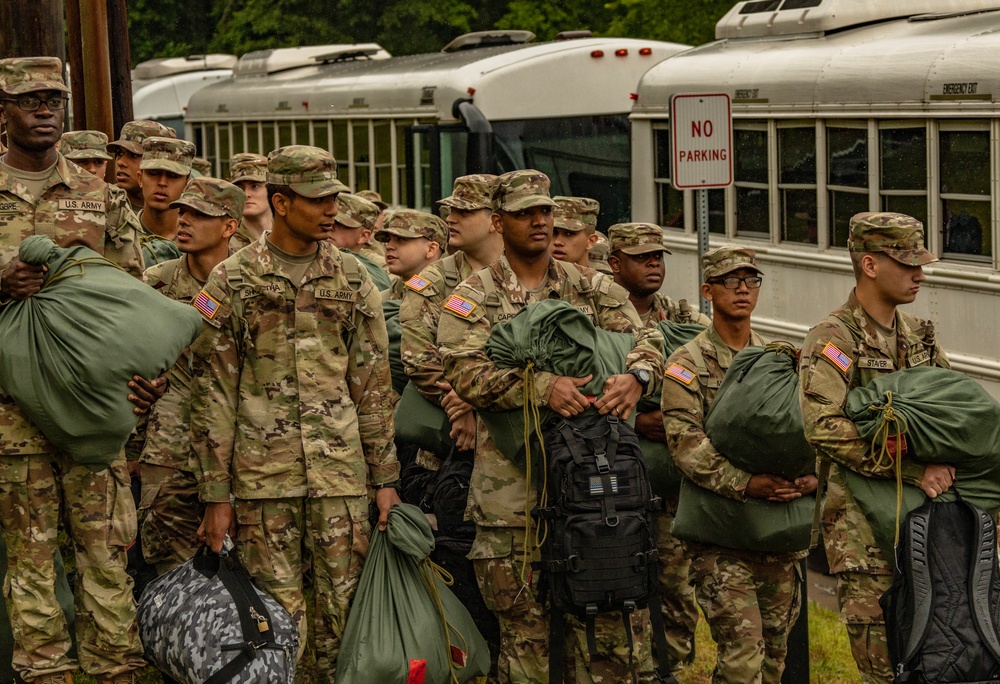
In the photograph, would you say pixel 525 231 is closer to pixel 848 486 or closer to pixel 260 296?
pixel 260 296

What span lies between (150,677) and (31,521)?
1.77 meters

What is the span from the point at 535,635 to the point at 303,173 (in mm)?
1976

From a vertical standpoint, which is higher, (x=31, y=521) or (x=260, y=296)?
(x=260, y=296)

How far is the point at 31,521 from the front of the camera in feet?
19.5

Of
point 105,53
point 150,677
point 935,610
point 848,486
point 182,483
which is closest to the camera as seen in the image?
point 935,610

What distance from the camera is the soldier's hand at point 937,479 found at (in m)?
5.71

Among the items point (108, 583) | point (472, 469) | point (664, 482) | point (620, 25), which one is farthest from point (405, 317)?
point (620, 25)

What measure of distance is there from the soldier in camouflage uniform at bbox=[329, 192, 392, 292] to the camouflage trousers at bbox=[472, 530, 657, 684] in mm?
2969

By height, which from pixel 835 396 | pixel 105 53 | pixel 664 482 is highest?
pixel 105 53

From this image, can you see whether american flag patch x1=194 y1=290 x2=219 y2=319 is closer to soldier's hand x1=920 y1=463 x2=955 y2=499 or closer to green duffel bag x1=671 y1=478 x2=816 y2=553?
green duffel bag x1=671 y1=478 x2=816 y2=553

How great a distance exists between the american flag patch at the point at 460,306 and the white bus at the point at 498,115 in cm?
767

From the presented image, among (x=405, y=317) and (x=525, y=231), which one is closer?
(x=525, y=231)

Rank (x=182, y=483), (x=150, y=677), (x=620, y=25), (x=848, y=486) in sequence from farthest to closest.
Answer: (x=620, y=25)
(x=150, y=677)
(x=182, y=483)
(x=848, y=486)

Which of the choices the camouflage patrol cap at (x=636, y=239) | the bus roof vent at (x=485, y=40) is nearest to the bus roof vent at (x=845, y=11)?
the bus roof vent at (x=485, y=40)
